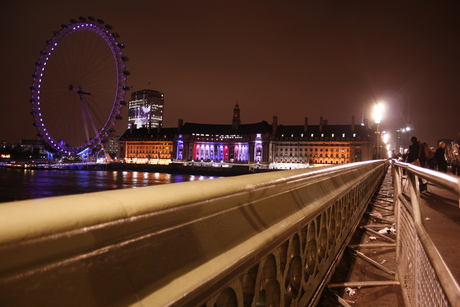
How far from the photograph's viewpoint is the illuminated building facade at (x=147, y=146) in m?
132

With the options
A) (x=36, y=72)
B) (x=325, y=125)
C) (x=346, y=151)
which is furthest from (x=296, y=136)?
(x=36, y=72)

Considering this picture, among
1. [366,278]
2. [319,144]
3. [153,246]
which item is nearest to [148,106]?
[319,144]

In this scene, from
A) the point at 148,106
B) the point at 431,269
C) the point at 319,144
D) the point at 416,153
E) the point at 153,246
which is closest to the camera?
the point at 153,246

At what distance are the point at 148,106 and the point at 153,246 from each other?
174 metres

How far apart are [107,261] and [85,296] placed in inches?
3.8

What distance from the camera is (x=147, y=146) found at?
135750 mm

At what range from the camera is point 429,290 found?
1.76 m

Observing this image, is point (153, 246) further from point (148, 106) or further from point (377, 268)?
point (148, 106)

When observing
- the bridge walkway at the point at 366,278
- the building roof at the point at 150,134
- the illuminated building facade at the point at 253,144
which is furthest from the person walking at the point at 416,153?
the building roof at the point at 150,134

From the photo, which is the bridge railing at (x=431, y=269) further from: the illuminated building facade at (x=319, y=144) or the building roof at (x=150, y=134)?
the building roof at (x=150, y=134)

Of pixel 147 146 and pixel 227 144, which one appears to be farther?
pixel 147 146

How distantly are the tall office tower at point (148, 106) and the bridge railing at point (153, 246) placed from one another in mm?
167494

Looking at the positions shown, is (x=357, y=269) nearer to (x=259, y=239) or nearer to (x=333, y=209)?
(x=333, y=209)

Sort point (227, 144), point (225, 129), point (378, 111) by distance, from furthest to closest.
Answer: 1. point (225, 129)
2. point (227, 144)
3. point (378, 111)
